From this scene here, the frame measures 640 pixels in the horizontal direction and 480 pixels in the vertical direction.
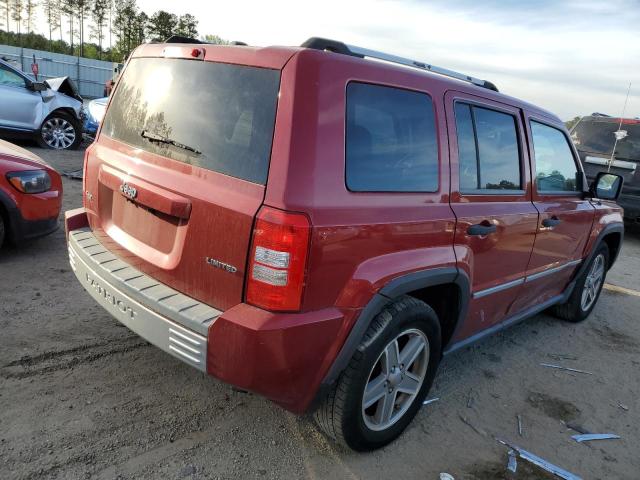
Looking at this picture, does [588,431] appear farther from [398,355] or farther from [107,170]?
[107,170]

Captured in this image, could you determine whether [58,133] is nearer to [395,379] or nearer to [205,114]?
[205,114]

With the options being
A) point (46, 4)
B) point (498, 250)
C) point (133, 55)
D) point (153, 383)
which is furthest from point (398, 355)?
point (46, 4)

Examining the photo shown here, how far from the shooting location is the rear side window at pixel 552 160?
3613 mm

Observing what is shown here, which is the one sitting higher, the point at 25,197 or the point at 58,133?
the point at 25,197

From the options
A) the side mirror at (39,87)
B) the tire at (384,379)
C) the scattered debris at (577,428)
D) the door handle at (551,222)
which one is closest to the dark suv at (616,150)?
the door handle at (551,222)

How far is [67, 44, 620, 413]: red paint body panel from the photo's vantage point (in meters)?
2.04

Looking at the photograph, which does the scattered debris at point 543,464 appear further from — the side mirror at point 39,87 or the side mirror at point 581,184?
the side mirror at point 39,87

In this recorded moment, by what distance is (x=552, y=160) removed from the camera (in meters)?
3.85

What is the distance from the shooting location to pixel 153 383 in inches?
118

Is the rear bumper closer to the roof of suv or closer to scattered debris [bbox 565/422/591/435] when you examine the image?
the roof of suv

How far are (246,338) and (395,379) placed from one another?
98 cm

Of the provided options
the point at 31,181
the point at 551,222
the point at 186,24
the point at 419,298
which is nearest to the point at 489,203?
the point at 419,298

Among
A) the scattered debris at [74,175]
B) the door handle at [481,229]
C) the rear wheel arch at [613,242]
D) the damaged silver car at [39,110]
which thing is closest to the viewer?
the door handle at [481,229]

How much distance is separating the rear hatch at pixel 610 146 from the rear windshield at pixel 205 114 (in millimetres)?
7756
